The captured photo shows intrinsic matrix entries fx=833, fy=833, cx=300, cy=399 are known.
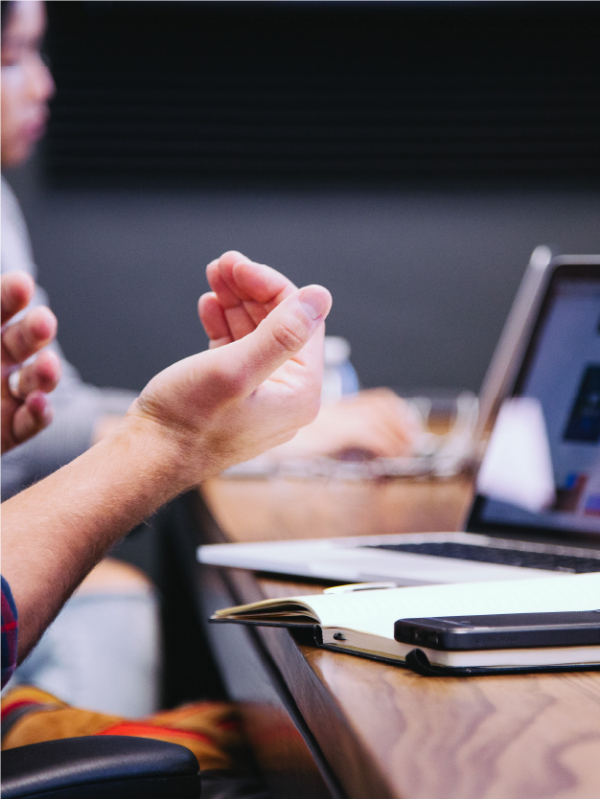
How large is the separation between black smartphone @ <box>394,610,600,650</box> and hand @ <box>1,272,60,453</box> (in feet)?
1.75

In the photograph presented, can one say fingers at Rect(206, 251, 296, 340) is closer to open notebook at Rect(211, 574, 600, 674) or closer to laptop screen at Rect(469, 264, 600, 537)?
open notebook at Rect(211, 574, 600, 674)

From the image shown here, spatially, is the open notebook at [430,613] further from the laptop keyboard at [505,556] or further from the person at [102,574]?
the person at [102,574]

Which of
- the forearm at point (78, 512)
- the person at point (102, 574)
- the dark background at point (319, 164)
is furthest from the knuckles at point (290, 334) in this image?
the dark background at point (319, 164)

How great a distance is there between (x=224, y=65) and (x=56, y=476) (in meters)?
2.46

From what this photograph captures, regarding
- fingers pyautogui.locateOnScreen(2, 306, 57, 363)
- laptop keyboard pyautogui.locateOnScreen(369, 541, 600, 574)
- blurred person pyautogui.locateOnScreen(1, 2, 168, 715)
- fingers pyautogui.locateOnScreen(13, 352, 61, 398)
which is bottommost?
blurred person pyautogui.locateOnScreen(1, 2, 168, 715)

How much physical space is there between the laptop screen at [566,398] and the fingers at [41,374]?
51 cm

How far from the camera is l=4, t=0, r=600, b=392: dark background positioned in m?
2.77

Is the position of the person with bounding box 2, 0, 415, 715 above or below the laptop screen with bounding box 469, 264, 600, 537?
below

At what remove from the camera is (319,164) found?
113 inches

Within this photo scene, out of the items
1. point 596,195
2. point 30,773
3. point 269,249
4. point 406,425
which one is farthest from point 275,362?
point 596,195

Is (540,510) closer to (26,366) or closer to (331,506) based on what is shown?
(331,506)

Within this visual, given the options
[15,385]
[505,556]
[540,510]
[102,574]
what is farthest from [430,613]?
[102,574]

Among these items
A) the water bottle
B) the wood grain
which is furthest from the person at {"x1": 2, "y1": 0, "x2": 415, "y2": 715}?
the water bottle

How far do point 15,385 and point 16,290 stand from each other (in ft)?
0.39
